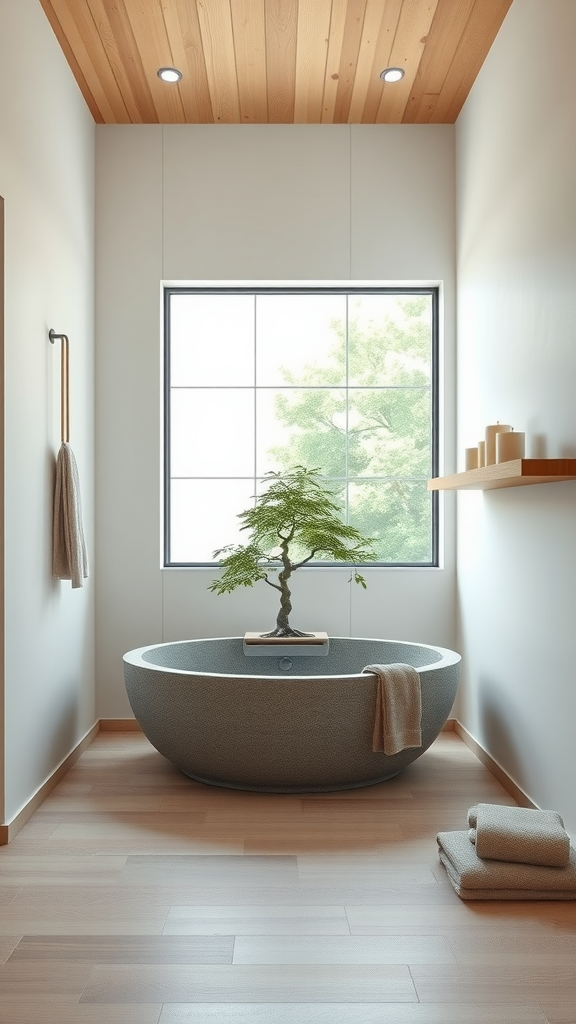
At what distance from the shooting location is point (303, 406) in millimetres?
4770

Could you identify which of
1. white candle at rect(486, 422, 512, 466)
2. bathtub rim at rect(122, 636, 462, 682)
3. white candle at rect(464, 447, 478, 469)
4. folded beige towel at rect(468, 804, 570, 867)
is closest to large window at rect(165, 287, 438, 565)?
bathtub rim at rect(122, 636, 462, 682)

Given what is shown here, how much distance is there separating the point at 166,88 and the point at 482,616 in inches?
113

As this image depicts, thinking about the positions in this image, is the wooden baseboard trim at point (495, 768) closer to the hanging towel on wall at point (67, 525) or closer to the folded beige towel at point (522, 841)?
the folded beige towel at point (522, 841)

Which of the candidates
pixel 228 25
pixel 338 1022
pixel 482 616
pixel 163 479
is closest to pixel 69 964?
pixel 338 1022

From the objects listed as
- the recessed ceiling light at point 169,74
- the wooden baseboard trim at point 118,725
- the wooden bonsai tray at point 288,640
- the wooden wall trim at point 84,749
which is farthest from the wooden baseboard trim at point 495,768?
the recessed ceiling light at point 169,74

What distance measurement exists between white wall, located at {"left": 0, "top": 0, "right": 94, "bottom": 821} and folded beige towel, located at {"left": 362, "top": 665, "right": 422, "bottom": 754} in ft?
4.26

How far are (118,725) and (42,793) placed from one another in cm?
115

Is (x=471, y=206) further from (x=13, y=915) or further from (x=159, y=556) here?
(x=13, y=915)

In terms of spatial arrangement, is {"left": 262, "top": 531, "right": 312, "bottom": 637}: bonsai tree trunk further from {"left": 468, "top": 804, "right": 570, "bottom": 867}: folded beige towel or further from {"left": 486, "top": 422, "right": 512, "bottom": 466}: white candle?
{"left": 468, "top": 804, "right": 570, "bottom": 867}: folded beige towel

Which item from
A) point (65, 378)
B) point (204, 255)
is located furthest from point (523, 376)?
point (204, 255)

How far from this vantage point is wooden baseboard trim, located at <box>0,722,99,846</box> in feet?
9.87

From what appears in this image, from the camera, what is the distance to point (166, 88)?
4.18 m

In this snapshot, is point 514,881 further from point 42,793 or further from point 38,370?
point 38,370

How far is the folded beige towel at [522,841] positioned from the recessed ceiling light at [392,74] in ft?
10.5
